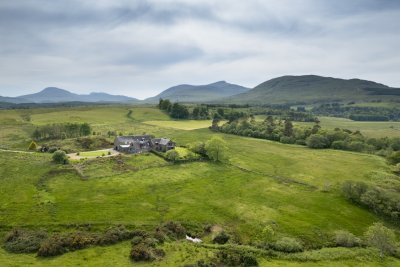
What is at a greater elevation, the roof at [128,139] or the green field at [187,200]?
the roof at [128,139]

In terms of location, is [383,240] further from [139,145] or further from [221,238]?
[139,145]

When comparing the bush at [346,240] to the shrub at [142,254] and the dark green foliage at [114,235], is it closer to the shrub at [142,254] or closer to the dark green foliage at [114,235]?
the shrub at [142,254]

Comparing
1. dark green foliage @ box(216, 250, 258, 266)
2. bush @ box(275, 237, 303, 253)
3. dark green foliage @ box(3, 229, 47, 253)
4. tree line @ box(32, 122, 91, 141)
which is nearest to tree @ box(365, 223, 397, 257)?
bush @ box(275, 237, 303, 253)

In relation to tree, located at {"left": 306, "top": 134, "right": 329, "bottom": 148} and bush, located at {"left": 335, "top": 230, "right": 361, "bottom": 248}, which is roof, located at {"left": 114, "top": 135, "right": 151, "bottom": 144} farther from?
bush, located at {"left": 335, "top": 230, "right": 361, "bottom": 248}

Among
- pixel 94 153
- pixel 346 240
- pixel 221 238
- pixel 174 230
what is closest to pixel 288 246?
pixel 221 238

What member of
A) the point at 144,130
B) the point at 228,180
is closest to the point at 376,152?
the point at 228,180

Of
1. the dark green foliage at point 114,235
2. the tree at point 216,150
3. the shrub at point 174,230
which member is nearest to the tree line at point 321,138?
the tree at point 216,150
